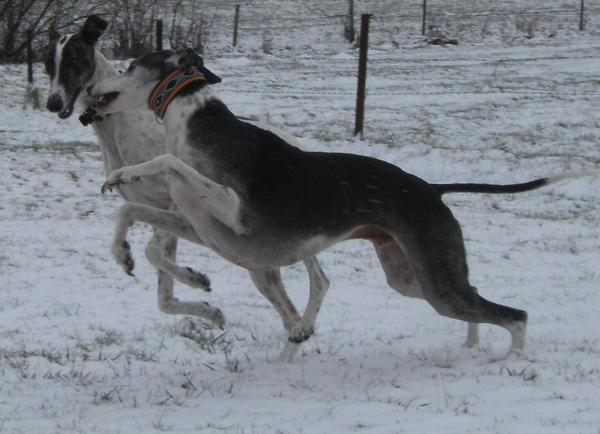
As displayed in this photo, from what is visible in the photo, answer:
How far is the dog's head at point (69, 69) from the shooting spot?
638 cm

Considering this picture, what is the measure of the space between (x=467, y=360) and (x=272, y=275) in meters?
1.30

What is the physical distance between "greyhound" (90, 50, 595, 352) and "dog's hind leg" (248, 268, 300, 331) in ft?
2.72

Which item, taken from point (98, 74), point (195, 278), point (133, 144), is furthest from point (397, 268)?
point (98, 74)

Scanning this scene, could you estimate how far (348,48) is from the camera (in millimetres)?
32094

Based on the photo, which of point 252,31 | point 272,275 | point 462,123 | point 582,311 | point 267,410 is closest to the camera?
point 267,410

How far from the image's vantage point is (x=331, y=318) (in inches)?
297

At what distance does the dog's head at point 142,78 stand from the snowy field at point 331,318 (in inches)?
57.4

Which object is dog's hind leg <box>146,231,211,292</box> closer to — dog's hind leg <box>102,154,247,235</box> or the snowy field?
the snowy field

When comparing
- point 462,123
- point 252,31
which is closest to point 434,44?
point 252,31

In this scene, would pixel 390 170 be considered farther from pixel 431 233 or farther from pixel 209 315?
pixel 209 315

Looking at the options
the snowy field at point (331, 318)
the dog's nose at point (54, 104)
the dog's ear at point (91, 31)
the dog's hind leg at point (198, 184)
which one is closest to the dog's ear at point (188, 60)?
the dog's hind leg at point (198, 184)

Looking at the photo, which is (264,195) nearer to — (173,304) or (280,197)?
(280,197)

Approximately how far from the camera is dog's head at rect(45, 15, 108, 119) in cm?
638

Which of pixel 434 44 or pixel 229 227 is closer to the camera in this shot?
pixel 229 227
